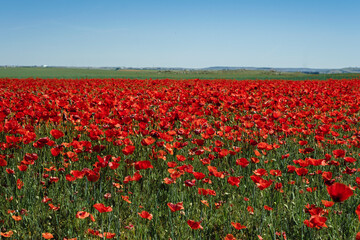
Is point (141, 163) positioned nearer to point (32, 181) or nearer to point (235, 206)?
point (235, 206)

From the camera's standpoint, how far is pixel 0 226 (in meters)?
2.53

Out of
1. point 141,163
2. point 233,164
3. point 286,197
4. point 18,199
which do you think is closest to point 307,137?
point 233,164

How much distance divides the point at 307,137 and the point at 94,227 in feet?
13.6

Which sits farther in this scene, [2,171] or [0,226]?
[2,171]

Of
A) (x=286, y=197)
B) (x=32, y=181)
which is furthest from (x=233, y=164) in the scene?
(x=32, y=181)

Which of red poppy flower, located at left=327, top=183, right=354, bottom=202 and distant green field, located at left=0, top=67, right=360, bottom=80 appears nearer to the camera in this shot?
red poppy flower, located at left=327, top=183, right=354, bottom=202

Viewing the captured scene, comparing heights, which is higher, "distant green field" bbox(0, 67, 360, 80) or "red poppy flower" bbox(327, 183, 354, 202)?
"distant green field" bbox(0, 67, 360, 80)

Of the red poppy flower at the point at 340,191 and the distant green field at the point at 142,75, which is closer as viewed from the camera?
the red poppy flower at the point at 340,191

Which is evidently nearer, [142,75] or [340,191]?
[340,191]

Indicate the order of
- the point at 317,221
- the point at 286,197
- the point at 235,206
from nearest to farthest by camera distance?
the point at 317,221
the point at 235,206
the point at 286,197


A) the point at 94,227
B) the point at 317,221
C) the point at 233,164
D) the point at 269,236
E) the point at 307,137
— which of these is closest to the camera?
the point at 317,221

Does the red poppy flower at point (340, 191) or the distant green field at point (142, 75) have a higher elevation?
the distant green field at point (142, 75)

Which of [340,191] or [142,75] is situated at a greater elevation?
[142,75]

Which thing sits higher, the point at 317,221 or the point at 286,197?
the point at 317,221
